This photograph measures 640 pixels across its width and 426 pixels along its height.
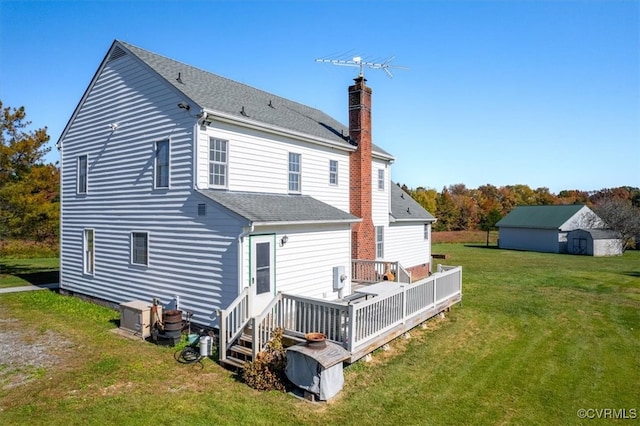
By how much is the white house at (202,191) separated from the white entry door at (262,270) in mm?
29

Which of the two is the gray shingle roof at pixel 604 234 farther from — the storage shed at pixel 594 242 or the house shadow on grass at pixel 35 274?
the house shadow on grass at pixel 35 274

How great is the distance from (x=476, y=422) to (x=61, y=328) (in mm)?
11271

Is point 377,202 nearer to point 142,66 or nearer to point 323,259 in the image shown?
point 323,259

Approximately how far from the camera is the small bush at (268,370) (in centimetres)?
777

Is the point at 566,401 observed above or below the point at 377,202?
below

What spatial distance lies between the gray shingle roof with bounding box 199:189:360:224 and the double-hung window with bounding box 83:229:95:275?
6769mm

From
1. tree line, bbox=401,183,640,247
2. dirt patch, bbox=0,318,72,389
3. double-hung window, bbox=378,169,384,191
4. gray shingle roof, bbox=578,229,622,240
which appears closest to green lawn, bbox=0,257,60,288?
dirt patch, bbox=0,318,72,389

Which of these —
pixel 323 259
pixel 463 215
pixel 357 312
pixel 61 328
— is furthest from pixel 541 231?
pixel 61 328

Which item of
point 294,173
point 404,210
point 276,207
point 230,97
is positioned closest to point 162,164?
point 230,97

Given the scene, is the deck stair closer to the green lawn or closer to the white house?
the white house

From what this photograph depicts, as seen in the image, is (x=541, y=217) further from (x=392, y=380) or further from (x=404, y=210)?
(x=392, y=380)

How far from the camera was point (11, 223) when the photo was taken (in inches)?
899

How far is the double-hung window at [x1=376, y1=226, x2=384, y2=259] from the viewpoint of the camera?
1847 cm

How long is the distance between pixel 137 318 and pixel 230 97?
7.61 meters
